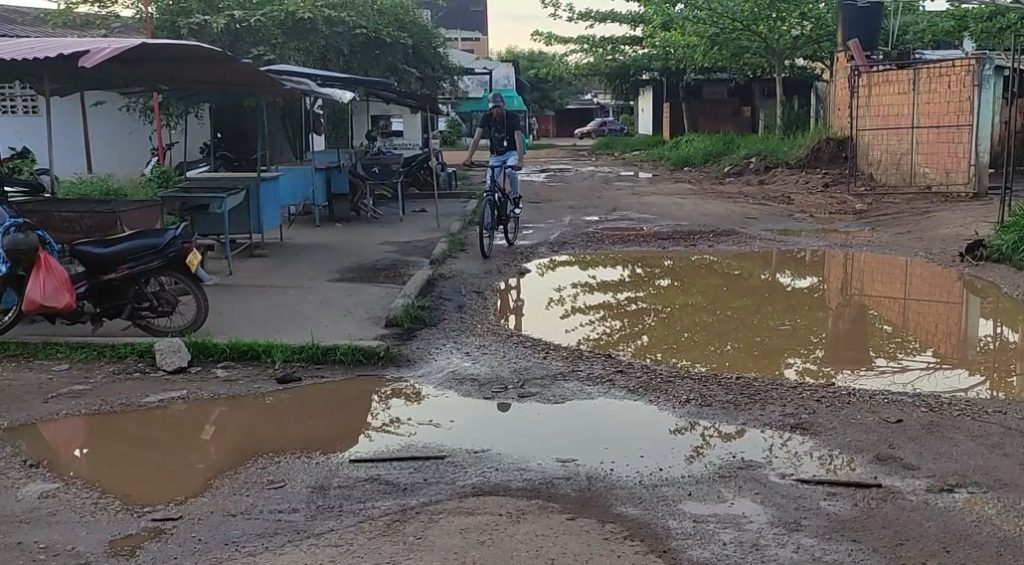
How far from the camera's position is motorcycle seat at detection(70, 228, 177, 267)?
6.55 meters

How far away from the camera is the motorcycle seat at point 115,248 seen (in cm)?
655

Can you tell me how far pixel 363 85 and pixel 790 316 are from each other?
7723 mm

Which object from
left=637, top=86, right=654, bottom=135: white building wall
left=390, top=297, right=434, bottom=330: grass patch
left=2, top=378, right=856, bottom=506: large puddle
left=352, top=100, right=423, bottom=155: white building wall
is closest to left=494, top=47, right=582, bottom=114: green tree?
left=637, top=86, right=654, bottom=135: white building wall

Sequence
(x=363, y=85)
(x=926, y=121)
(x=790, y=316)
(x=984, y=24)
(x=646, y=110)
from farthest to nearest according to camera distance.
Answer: (x=646, y=110) < (x=984, y=24) < (x=926, y=121) < (x=363, y=85) < (x=790, y=316)

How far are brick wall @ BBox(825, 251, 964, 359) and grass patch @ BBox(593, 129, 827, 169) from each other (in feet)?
34.7

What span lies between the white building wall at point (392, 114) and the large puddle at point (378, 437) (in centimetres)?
1250

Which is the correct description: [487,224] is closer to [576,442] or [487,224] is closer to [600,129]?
[576,442]

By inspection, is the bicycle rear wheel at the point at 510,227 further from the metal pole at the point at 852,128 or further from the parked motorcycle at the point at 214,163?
the metal pole at the point at 852,128

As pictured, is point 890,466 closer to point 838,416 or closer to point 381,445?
point 838,416

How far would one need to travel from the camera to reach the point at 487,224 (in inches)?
415

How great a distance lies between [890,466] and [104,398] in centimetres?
461

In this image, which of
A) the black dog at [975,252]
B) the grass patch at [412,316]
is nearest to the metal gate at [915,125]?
the black dog at [975,252]

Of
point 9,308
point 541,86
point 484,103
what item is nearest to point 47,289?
point 9,308

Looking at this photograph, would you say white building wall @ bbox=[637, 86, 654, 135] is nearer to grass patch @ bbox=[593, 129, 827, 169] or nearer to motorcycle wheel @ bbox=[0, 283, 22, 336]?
grass patch @ bbox=[593, 129, 827, 169]
